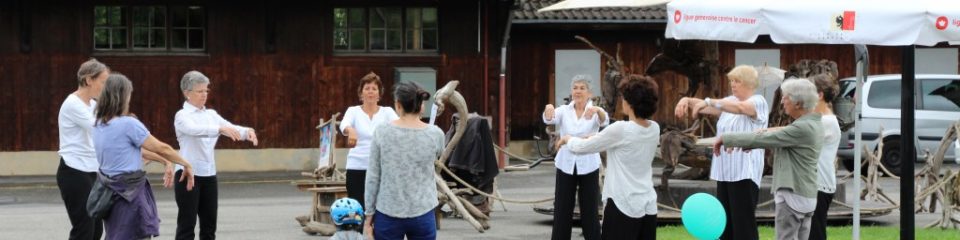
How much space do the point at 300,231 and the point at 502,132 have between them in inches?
414

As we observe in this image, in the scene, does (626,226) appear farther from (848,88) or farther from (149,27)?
(149,27)

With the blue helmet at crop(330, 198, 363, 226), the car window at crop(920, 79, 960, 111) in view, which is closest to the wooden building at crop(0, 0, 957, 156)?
the car window at crop(920, 79, 960, 111)

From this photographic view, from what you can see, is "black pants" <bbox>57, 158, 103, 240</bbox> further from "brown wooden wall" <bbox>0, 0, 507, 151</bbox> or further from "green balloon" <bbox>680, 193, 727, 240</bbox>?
"brown wooden wall" <bbox>0, 0, 507, 151</bbox>

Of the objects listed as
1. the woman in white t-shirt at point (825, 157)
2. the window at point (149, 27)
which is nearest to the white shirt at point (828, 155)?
the woman in white t-shirt at point (825, 157)

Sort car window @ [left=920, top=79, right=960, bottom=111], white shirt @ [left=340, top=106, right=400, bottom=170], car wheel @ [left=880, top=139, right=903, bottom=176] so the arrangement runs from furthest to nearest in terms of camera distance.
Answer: car window @ [left=920, top=79, right=960, bottom=111] < car wheel @ [left=880, top=139, right=903, bottom=176] < white shirt @ [left=340, top=106, right=400, bottom=170]

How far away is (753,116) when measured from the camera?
10164 mm

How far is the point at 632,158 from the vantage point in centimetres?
873

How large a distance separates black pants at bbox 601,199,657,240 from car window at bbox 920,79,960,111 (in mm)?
15497

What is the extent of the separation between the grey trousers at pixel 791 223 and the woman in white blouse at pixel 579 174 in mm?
2165

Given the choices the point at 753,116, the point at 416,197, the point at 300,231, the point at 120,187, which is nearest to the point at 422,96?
the point at 416,197

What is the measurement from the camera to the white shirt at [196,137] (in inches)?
411

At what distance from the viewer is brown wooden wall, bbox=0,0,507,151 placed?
22.4 meters

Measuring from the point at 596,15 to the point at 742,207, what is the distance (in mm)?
15782

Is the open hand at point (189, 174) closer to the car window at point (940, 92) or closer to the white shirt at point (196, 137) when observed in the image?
the white shirt at point (196, 137)
